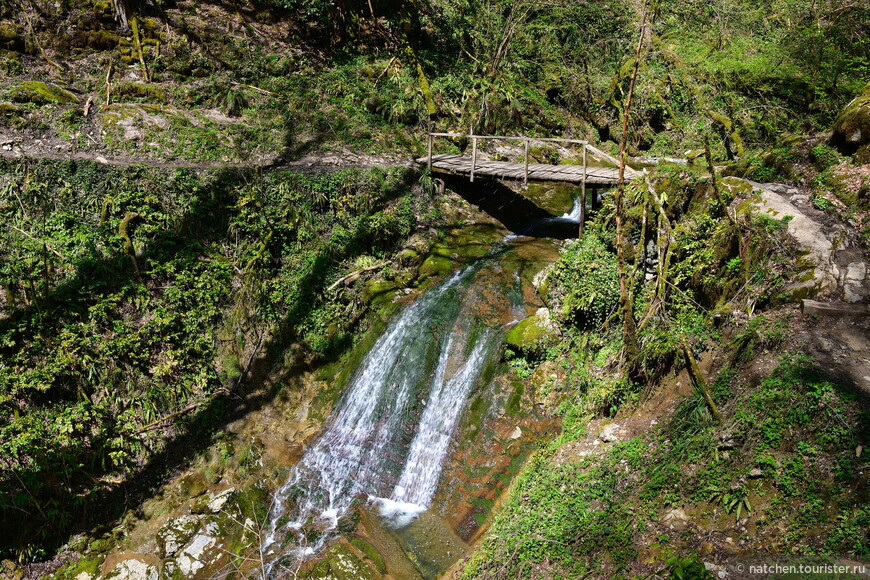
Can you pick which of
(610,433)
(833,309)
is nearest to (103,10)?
(610,433)

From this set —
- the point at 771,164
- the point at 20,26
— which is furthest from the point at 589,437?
the point at 20,26

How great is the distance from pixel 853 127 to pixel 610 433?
645cm

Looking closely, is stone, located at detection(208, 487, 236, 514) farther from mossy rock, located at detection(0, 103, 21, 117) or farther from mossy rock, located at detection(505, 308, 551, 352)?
mossy rock, located at detection(0, 103, 21, 117)

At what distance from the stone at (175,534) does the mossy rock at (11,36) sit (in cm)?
1365

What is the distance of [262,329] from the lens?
427 inches

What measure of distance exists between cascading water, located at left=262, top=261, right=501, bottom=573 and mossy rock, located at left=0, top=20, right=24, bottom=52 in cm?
1321

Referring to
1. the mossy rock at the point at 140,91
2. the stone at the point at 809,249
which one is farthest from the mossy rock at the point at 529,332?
the mossy rock at the point at 140,91

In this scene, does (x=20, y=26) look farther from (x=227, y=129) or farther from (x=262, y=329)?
(x=262, y=329)

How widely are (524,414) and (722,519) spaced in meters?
3.58

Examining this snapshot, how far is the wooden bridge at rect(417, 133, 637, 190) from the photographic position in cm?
1162

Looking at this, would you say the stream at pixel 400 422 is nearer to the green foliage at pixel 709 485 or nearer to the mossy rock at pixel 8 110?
the green foliage at pixel 709 485

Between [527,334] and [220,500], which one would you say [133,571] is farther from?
[527,334]

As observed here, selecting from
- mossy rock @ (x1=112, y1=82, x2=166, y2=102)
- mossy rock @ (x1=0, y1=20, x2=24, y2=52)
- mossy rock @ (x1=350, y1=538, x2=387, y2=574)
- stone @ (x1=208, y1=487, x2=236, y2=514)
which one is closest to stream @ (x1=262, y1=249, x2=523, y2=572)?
mossy rock @ (x1=350, y1=538, x2=387, y2=574)

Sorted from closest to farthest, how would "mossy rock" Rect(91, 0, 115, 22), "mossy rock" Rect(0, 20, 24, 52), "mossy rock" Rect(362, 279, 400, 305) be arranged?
"mossy rock" Rect(362, 279, 400, 305), "mossy rock" Rect(0, 20, 24, 52), "mossy rock" Rect(91, 0, 115, 22)
